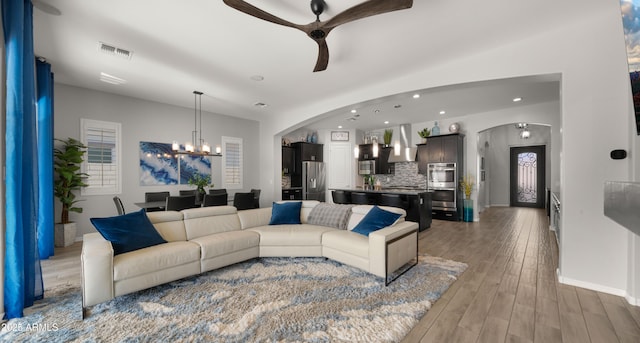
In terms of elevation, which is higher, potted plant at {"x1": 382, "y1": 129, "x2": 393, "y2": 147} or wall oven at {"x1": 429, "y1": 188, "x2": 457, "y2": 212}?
potted plant at {"x1": 382, "y1": 129, "x2": 393, "y2": 147}

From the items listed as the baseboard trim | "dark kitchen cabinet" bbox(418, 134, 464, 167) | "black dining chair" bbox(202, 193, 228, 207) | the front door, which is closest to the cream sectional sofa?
"black dining chair" bbox(202, 193, 228, 207)

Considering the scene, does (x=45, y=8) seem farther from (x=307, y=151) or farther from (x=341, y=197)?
(x=307, y=151)

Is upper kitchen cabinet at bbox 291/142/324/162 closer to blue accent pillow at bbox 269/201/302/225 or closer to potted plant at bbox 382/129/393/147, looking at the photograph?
potted plant at bbox 382/129/393/147

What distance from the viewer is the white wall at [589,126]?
259cm

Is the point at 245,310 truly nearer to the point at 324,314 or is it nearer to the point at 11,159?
the point at 324,314

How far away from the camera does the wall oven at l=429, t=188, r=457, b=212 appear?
263 inches

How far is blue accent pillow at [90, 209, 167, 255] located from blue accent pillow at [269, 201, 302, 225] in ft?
5.19

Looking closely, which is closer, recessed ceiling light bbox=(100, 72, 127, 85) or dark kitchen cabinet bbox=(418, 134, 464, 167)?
recessed ceiling light bbox=(100, 72, 127, 85)

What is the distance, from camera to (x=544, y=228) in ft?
19.0

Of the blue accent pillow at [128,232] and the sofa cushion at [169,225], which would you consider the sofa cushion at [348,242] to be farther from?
the blue accent pillow at [128,232]

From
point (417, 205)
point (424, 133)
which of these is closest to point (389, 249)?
point (417, 205)

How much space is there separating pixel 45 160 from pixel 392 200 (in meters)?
6.11

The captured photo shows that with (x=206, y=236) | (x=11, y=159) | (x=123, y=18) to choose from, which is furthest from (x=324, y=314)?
(x=123, y=18)

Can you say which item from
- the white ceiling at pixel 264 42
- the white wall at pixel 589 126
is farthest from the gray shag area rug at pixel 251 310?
the white ceiling at pixel 264 42
